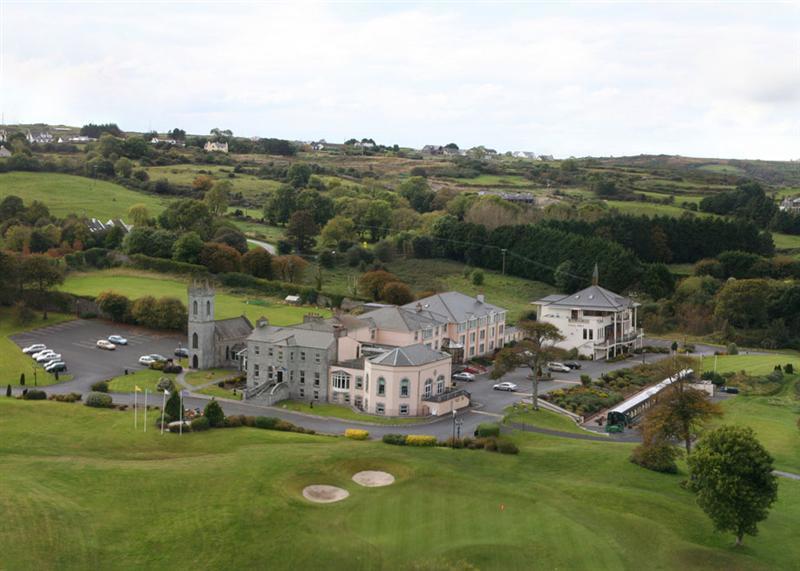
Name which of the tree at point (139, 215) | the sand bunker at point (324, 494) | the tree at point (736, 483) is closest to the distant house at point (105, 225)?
the tree at point (139, 215)

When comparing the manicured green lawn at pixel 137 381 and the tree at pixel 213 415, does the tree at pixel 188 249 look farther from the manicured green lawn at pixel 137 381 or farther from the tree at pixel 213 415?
the tree at pixel 213 415

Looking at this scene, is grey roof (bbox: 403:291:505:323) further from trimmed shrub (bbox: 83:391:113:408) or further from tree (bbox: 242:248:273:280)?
trimmed shrub (bbox: 83:391:113:408)

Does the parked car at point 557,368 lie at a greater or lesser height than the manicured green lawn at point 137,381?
lesser

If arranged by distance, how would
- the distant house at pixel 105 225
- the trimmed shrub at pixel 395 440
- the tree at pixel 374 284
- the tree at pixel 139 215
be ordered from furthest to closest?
the tree at pixel 139 215 → the distant house at pixel 105 225 → the tree at pixel 374 284 → the trimmed shrub at pixel 395 440

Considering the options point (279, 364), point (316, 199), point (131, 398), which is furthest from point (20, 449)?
point (316, 199)

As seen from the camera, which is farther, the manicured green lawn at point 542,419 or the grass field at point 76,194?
the grass field at point 76,194

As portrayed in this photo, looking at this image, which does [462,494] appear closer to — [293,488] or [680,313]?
[293,488]

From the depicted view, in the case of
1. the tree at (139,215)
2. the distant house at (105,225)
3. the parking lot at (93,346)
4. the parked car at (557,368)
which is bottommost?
the parked car at (557,368)
